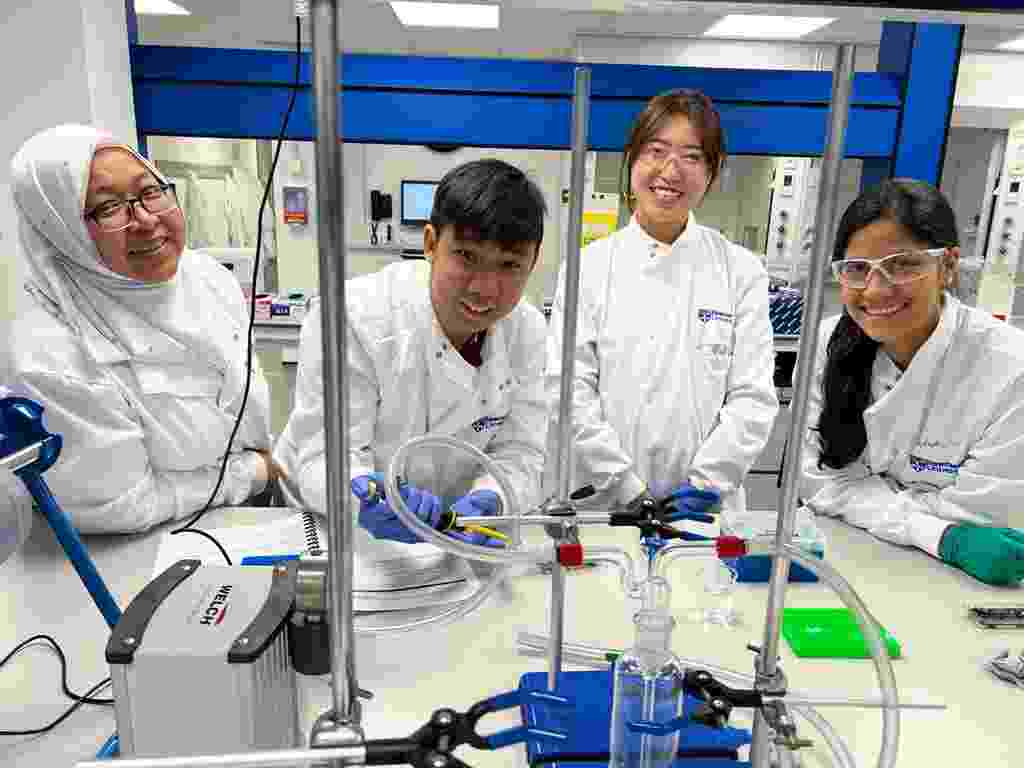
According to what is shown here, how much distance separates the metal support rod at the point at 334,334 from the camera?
0.39 m

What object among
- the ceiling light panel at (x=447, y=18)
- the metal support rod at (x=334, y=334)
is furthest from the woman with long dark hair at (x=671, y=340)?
the ceiling light panel at (x=447, y=18)

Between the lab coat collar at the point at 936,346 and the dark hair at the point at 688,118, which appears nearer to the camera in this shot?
the lab coat collar at the point at 936,346

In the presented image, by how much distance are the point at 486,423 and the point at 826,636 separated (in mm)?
735

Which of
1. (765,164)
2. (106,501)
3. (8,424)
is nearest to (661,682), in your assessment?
(8,424)

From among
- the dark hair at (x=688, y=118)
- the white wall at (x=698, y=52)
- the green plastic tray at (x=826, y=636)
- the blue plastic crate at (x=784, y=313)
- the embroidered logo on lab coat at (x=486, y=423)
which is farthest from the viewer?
the white wall at (x=698, y=52)

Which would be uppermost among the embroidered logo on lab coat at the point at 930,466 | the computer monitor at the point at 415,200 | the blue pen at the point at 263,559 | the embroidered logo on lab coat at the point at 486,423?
the computer monitor at the point at 415,200

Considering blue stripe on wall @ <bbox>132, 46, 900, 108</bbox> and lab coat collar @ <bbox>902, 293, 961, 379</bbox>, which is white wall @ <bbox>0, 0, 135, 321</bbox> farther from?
lab coat collar @ <bbox>902, 293, 961, 379</bbox>

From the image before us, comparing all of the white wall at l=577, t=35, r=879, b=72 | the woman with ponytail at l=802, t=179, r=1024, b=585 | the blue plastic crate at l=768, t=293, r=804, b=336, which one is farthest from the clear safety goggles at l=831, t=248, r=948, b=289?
the white wall at l=577, t=35, r=879, b=72

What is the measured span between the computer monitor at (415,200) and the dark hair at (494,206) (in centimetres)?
327

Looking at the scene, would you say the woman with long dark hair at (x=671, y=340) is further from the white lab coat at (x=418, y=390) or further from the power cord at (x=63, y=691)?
the power cord at (x=63, y=691)

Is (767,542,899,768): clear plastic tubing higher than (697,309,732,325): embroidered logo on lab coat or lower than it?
lower

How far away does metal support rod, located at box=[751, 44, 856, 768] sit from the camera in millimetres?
501

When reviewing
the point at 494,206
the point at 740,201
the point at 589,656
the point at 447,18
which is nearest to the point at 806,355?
the point at 589,656

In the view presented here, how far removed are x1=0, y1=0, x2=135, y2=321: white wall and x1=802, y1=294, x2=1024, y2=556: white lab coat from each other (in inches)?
70.7
